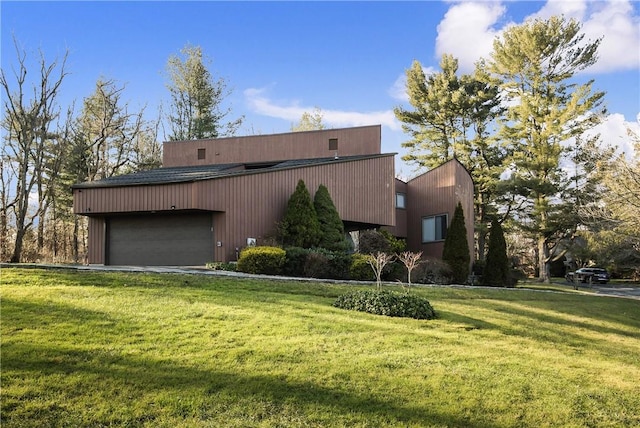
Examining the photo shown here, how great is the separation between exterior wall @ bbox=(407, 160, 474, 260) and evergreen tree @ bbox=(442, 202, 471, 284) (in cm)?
210

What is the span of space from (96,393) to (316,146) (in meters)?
20.4

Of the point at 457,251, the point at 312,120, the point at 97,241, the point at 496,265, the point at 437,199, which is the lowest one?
the point at 496,265

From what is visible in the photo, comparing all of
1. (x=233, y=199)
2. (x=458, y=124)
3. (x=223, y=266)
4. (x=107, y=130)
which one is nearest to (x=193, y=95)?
(x=107, y=130)

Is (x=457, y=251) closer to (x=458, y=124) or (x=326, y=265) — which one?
(x=326, y=265)

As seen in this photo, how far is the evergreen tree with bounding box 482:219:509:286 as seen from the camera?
2188 cm

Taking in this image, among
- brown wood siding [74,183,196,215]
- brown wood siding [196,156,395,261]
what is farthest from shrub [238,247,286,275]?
brown wood siding [74,183,196,215]

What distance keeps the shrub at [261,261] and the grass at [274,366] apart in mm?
5162

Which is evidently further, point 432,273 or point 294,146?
point 294,146

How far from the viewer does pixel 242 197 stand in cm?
1738

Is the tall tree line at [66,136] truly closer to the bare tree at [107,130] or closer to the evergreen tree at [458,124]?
the bare tree at [107,130]

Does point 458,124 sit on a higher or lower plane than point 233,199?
higher

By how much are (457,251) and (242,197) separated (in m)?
9.83

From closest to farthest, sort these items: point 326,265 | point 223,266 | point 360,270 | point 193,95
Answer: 1. point 223,266
2. point 326,265
3. point 360,270
4. point 193,95

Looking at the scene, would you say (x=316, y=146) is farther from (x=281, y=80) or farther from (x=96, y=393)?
(x=96, y=393)
